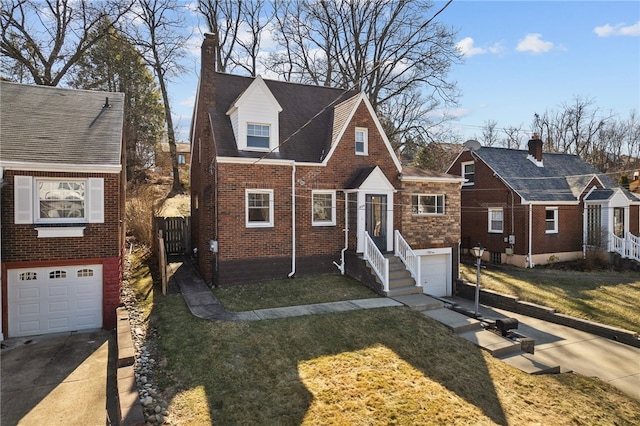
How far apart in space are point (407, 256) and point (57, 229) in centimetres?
1174

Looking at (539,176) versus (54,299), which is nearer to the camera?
(54,299)

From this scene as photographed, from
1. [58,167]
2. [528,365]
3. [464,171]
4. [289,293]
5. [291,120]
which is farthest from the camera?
[464,171]

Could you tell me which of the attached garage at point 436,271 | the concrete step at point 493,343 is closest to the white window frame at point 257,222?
the attached garage at point 436,271

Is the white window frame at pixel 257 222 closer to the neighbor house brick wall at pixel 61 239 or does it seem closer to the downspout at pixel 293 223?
the downspout at pixel 293 223

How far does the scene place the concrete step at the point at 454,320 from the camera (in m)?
10.4

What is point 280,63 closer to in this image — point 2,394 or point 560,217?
point 560,217

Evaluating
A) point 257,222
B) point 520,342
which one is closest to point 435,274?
point 520,342

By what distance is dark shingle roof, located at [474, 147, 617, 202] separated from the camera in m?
22.3

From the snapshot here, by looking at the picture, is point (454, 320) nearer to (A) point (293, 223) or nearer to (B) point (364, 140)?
(A) point (293, 223)

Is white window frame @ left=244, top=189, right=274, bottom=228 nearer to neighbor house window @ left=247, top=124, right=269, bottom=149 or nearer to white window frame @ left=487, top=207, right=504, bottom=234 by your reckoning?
neighbor house window @ left=247, top=124, right=269, bottom=149

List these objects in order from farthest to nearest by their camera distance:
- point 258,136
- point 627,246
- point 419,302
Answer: point 627,246
point 258,136
point 419,302

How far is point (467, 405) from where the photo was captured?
6.84m

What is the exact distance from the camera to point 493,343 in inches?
380

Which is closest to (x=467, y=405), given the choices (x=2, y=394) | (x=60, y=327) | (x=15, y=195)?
(x=2, y=394)
